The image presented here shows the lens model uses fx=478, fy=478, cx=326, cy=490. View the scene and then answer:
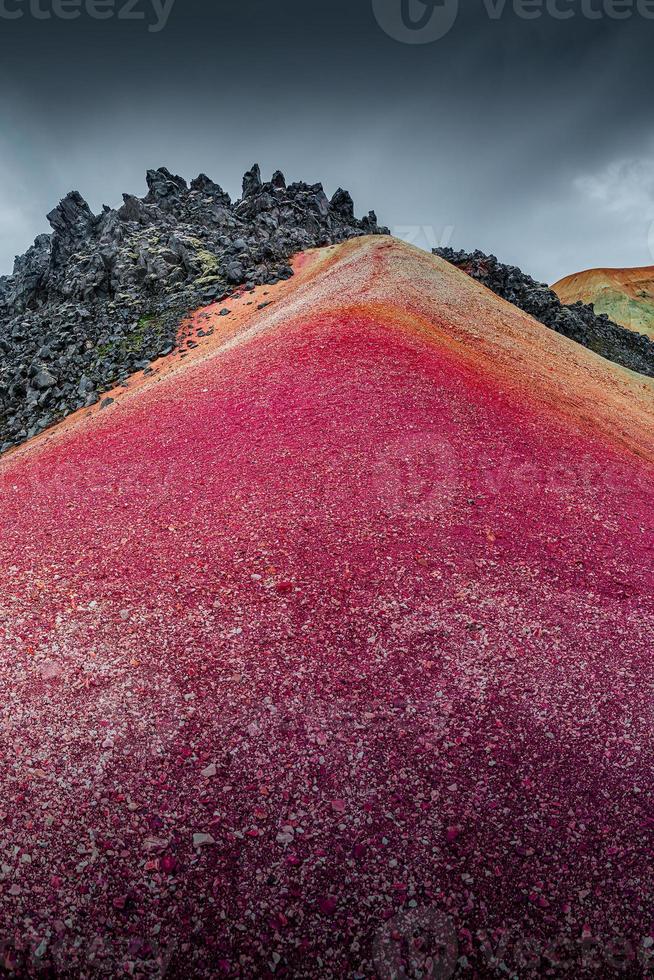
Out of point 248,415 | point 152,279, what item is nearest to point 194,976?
point 248,415

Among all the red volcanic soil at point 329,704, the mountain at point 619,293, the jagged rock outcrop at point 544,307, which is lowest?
the red volcanic soil at point 329,704

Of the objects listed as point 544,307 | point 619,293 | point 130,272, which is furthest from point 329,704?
point 619,293

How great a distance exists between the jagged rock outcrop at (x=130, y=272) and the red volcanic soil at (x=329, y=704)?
28.0 meters

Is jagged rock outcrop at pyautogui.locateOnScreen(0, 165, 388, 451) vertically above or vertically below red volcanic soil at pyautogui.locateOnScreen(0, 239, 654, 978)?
above

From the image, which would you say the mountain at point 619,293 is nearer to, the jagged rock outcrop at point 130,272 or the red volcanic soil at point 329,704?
the jagged rock outcrop at point 130,272

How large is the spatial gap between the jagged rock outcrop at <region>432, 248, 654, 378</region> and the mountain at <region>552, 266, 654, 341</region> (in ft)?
120

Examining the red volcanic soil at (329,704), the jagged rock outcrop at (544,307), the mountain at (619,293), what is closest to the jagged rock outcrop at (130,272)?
the jagged rock outcrop at (544,307)

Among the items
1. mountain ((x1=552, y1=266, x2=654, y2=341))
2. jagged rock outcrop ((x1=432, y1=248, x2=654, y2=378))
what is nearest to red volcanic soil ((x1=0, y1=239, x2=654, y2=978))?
jagged rock outcrop ((x1=432, y1=248, x2=654, y2=378))

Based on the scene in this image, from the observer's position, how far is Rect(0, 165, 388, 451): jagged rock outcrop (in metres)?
43.5

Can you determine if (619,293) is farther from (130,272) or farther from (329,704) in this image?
(329,704)

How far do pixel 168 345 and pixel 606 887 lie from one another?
44.7 m

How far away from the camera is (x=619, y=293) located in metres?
120

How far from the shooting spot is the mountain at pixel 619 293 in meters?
112

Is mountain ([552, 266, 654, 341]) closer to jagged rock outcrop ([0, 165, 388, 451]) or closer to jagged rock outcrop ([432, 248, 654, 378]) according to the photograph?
jagged rock outcrop ([432, 248, 654, 378])
